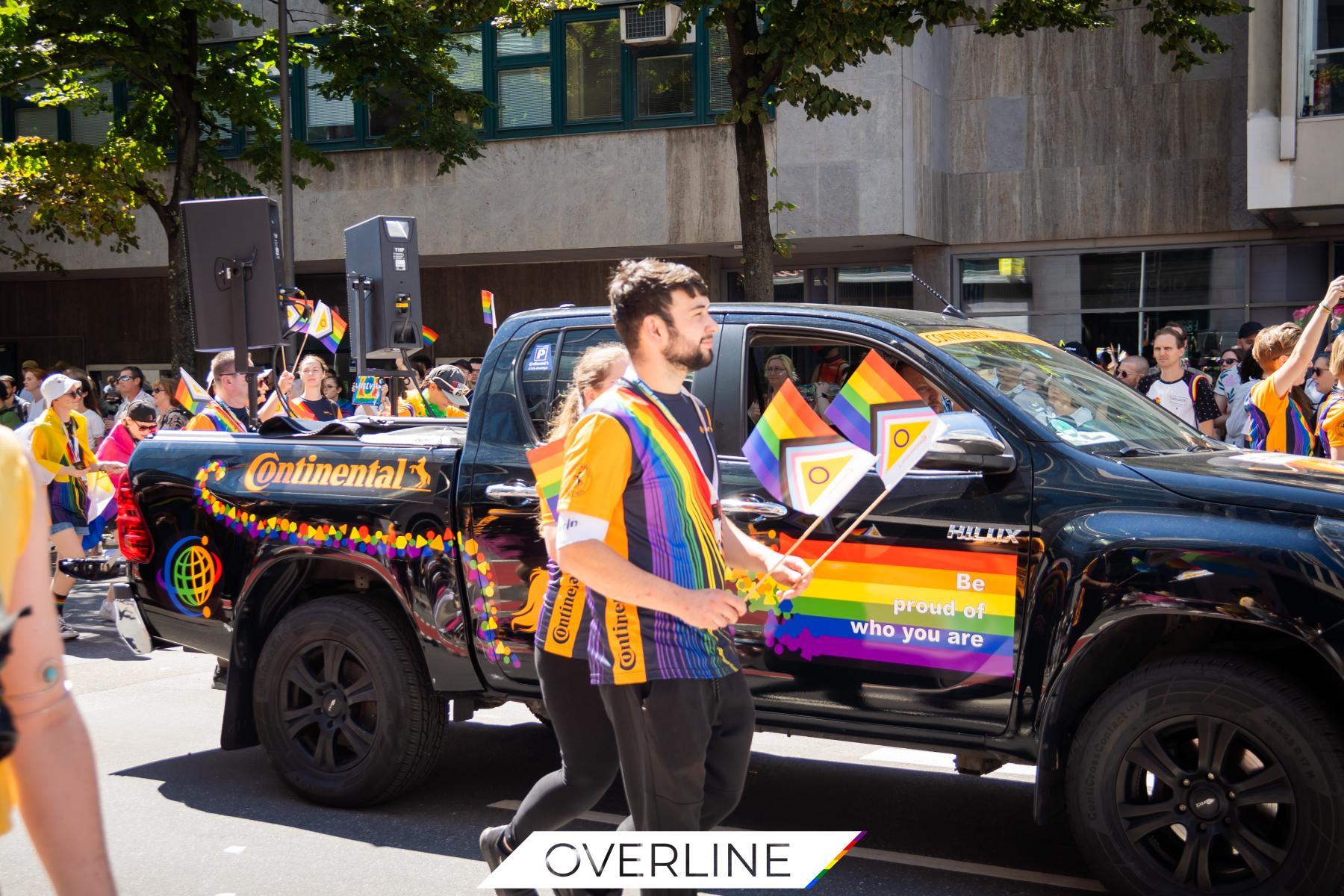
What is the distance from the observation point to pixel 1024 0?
13.9 metres

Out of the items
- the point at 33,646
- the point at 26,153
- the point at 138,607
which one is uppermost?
the point at 26,153

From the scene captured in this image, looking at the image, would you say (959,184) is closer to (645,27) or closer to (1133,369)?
(645,27)

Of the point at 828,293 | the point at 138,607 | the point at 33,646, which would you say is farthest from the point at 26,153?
the point at 33,646

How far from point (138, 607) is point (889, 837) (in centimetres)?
332

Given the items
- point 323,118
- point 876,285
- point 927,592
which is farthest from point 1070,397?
point 323,118

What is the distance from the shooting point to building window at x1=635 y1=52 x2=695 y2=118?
73.5ft

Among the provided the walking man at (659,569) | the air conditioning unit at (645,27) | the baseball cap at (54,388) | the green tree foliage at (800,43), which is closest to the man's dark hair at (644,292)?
the walking man at (659,569)

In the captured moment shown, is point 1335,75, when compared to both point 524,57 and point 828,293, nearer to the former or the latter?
point 828,293

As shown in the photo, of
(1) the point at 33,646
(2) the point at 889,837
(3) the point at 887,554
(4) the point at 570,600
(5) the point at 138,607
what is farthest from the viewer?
(5) the point at 138,607

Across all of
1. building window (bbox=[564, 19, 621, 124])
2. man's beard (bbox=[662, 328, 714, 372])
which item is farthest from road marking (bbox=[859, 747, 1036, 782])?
building window (bbox=[564, 19, 621, 124])

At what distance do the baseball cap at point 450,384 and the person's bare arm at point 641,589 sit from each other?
384 inches

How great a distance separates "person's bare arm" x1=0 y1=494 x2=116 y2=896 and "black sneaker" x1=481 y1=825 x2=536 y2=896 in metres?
1.99

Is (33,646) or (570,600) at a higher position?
(33,646)

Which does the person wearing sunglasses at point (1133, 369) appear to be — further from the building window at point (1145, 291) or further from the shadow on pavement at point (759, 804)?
the building window at point (1145, 291)
